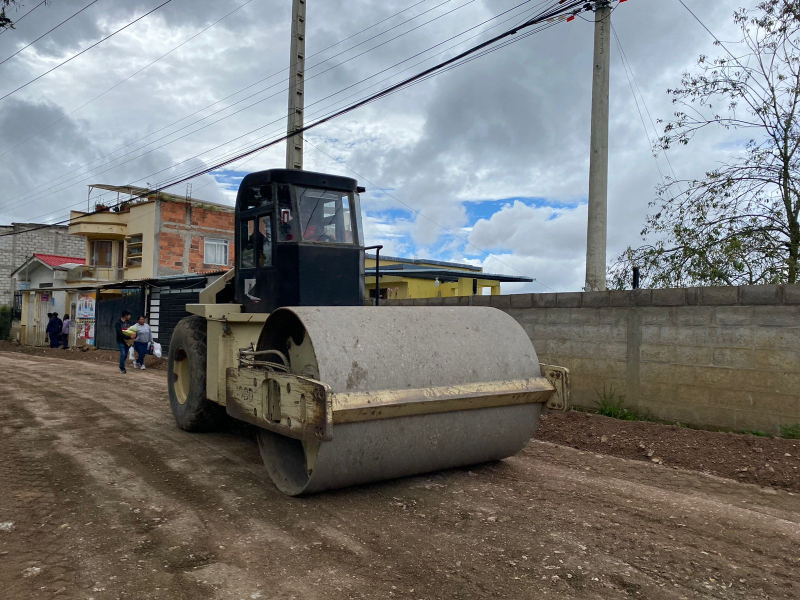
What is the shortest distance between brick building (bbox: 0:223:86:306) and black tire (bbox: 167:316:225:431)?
4179 centimetres

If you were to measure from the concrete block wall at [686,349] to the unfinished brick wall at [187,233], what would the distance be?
2659 centimetres

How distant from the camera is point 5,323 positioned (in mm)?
36125

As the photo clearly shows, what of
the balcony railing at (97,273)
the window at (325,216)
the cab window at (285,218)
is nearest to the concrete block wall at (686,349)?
the window at (325,216)

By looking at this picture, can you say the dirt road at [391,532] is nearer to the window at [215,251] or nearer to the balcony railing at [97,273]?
the window at [215,251]

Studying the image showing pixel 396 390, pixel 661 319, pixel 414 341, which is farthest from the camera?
pixel 661 319

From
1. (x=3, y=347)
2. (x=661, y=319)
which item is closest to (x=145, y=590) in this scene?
(x=661, y=319)

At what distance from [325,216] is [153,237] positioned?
2980 centimetres

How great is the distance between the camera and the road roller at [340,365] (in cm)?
473

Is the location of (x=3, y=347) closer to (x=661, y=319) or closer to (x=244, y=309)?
(x=244, y=309)

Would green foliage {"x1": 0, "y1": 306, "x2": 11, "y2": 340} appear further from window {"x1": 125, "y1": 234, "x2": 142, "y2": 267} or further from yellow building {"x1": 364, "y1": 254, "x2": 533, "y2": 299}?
yellow building {"x1": 364, "y1": 254, "x2": 533, "y2": 299}

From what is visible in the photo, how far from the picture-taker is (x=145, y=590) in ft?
11.5

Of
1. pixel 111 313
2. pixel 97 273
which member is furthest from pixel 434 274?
pixel 97 273

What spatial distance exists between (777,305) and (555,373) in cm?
310

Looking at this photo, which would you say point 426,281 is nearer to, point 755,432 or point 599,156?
point 599,156
